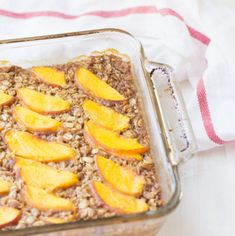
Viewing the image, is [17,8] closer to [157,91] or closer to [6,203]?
[157,91]

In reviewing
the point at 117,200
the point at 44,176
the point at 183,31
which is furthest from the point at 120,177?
the point at 183,31

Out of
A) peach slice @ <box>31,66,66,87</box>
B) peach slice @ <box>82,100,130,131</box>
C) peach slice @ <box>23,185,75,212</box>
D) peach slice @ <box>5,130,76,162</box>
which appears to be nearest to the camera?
peach slice @ <box>23,185,75,212</box>

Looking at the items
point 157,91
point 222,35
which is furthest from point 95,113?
point 222,35

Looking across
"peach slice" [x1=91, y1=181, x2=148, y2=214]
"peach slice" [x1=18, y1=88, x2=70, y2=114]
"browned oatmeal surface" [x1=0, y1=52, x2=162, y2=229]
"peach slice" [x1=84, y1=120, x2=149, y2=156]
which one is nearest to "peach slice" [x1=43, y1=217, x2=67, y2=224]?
"browned oatmeal surface" [x1=0, y1=52, x2=162, y2=229]

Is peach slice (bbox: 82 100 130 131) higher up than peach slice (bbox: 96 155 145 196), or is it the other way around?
peach slice (bbox: 82 100 130 131)

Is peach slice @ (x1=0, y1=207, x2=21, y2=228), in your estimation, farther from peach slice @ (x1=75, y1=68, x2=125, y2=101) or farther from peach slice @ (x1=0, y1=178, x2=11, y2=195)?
peach slice @ (x1=75, y1=68, x2=125, y2=101)

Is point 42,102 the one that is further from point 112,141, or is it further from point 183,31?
point 183,31
